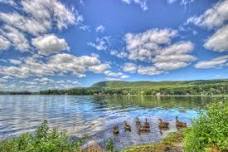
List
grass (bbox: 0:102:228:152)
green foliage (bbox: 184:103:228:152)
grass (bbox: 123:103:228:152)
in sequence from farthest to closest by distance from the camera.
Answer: green foliage (bbox: 184:103:228:152) → grass (bbox: 123:103:228:152) → grass (bbox: 0:102:228:152)

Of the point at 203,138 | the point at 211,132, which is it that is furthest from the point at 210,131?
the point at 203,138

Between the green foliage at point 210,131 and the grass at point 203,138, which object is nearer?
the grass at point 203,138

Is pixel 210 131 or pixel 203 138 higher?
pixel 210 131

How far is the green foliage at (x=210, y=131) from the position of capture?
635 inches

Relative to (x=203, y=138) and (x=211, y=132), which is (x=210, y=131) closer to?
(x=211, y=132)

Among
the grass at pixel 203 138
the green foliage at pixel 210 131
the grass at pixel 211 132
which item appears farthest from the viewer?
the green foliage at pixel 210 131

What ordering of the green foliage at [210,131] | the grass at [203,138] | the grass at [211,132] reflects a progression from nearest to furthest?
the grass at [203,138] → the grass at [211,132] → the green foliage at [210,131]

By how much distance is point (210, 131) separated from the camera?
17203 millimetres

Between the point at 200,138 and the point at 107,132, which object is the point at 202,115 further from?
the point at 107,132

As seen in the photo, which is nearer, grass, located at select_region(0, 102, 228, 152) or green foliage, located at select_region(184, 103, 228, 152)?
grass, located at select_region(0, 102, 228, 152)

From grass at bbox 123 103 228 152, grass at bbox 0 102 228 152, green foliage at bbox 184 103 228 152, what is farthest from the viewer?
green foliage at bbox 184 103 228 152

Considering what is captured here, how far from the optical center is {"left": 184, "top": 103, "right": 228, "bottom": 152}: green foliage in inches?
635

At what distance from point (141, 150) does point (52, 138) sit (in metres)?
18.0

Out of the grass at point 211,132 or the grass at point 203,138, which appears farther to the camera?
the grass at point 211,132
